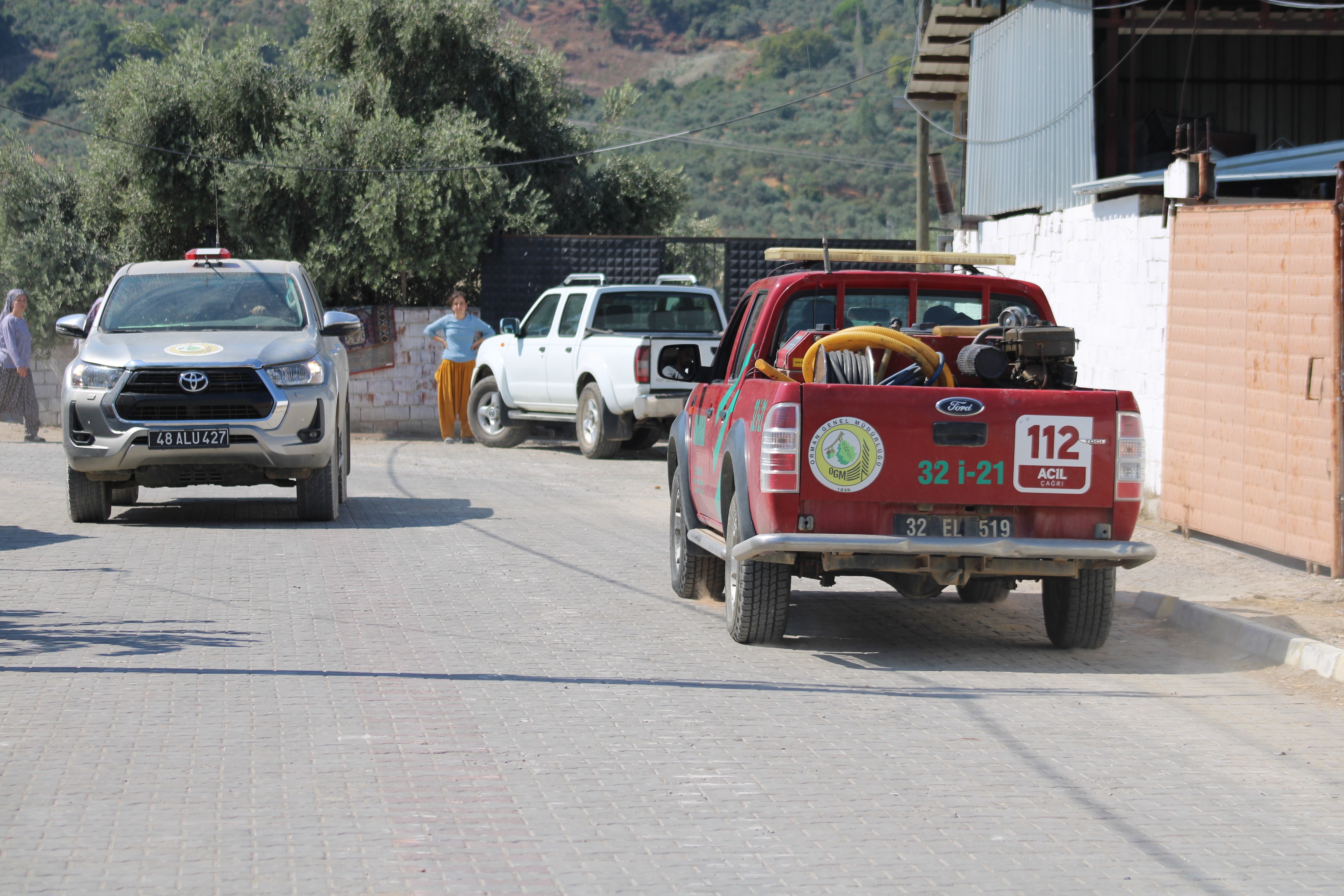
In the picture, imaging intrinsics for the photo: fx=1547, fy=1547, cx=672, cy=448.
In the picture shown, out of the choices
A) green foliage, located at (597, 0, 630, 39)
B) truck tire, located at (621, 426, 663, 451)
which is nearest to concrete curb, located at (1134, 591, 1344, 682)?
truck tire, located at (621, 426, 663, 451)

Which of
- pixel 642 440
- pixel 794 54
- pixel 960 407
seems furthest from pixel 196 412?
pixel 794 54

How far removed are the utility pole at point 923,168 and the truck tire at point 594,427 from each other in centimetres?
666

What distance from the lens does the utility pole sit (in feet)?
77.7

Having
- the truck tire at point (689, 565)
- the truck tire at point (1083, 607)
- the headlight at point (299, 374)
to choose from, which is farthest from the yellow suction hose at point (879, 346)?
the headlight at point (299, 374)

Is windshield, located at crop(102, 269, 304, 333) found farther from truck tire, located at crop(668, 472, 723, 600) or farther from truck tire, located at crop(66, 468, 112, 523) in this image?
truck tire, located at crop(668, 472, 723, 600)

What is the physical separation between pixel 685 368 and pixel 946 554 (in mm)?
2503

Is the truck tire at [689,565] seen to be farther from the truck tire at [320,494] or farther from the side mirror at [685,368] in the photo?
the truck tire at [320,494]

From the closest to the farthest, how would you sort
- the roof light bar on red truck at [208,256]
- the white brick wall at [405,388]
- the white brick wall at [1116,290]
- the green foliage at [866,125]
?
the white brick wall at [1116,290] < the roof light bar on red truck at [208,256] < the white brick wall at [405,388] < the green foliage at [866,125]

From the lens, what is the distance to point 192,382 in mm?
11617

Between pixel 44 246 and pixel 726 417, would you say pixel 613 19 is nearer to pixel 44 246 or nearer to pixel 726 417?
pixel 44 246

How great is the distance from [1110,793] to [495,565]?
569 centimetres

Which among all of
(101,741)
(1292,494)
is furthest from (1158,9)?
(101,741)

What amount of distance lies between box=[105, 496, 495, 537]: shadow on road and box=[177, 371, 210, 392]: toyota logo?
111 cm

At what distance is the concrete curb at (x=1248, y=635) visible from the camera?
7344mm
